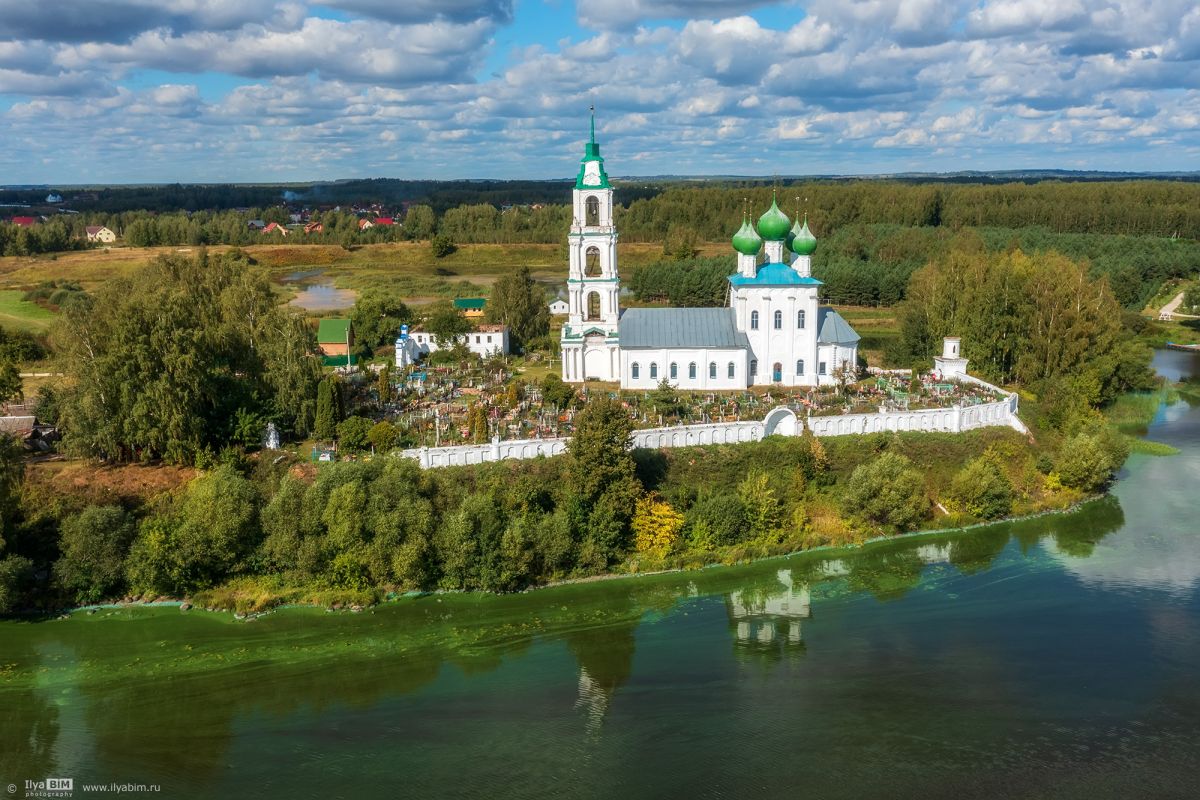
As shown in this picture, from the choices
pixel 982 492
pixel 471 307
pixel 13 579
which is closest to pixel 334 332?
pixel 471 307

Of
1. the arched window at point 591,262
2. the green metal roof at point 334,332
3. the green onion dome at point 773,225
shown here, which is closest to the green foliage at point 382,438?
the arched window at point 591,262

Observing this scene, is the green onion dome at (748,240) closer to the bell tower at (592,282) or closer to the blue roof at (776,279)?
the blue roof at (776,279)

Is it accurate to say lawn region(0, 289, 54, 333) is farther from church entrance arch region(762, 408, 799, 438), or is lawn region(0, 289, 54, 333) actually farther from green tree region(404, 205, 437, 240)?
green tree region(404, 205, 437, 240)

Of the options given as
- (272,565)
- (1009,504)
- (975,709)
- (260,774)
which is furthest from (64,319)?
(1009,504)

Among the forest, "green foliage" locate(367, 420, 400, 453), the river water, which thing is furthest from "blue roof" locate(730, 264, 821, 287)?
"green foliage" locate(367, 420, 400, 453)

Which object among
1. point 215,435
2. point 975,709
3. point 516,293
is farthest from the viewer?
point 516,293

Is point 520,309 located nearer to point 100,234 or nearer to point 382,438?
point 382,438

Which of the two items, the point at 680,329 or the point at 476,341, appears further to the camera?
the point at 476,341

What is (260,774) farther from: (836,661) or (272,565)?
(836,661)
